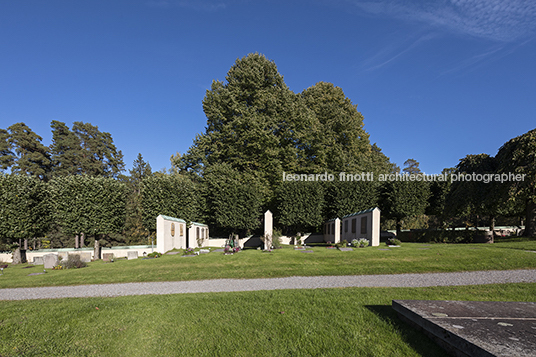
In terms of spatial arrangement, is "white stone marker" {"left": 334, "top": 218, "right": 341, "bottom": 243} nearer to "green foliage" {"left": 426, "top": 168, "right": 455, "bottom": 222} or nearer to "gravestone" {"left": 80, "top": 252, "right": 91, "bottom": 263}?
"green foliage" {"left": 426, "top": 168, "right": 455, "bottom": 222}

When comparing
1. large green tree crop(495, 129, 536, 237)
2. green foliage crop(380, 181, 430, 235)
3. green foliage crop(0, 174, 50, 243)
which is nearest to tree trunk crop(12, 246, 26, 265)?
green foliage crop(0, 174, 50, 243)

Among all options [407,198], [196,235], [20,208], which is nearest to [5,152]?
[20,208]

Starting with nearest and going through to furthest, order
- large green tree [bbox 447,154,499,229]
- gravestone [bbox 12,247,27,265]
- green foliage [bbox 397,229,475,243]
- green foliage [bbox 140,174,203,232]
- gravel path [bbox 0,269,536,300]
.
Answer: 1. gravel path [bbox 0,269,536,300]
2. gravestone [bbox 12,247,27,265]
3. large green tree [bbox 447,154,499,229]
4. green foliage [bbox 397,229,475,243]
5. green foliage [bbox 140,174,203,232]

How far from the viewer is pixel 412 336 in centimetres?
411

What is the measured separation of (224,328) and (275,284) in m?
5.46

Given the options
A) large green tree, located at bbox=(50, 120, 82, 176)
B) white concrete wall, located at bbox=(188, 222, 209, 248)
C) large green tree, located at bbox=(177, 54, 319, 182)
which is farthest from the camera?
large green tree, located at bbox=(50, 120, 82, 176)

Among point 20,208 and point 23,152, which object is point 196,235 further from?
point 23,152

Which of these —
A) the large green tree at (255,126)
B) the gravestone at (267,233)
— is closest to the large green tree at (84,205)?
the large green tree at (255,126)

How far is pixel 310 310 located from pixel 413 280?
6332 mm

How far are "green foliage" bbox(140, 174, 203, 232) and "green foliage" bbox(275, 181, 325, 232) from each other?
9525mm

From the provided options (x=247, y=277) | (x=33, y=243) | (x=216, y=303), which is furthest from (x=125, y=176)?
(x=216, y=303)

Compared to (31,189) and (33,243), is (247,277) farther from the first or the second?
(33,243)

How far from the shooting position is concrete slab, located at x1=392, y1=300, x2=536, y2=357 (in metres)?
2.99

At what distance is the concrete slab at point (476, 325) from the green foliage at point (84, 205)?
24.4 m
